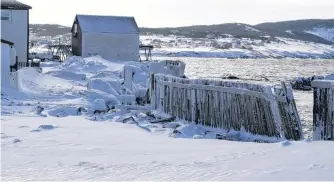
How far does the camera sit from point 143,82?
88.2ft

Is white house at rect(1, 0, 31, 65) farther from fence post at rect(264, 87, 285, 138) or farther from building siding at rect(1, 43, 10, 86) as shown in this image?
fence post at rect(264, 87, 285, 138)

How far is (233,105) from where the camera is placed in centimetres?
1128

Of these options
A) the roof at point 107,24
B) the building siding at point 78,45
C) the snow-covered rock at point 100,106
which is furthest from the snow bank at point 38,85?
the building siding at point 78,45

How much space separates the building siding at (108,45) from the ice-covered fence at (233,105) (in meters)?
41.6

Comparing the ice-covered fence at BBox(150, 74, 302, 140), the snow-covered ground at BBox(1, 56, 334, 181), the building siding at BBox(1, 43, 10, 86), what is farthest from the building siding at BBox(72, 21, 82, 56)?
the ice-covered fence at BBox(150, 74, 302, 140)

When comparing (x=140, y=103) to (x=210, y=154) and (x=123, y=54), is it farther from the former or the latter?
(x=123, y=54)

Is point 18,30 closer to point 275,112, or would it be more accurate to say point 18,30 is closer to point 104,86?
point 104,86

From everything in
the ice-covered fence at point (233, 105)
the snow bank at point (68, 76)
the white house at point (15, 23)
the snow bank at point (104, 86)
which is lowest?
the snow bank at point (68, 76)

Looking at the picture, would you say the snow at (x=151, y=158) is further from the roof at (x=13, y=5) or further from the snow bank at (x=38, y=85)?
the roof at (x=13, y=5)

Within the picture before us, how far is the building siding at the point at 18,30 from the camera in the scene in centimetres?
3662

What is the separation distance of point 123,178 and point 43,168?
4.16 feet

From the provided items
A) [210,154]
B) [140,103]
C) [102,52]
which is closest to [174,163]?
[210,154]

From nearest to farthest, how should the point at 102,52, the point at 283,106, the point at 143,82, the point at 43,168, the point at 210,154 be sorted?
1. the point at 43,168
2. the point at 210,154
3. the point at 283,106
4. the point at 143,82
5. the point at 102,52

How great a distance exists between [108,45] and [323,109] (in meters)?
46.6
